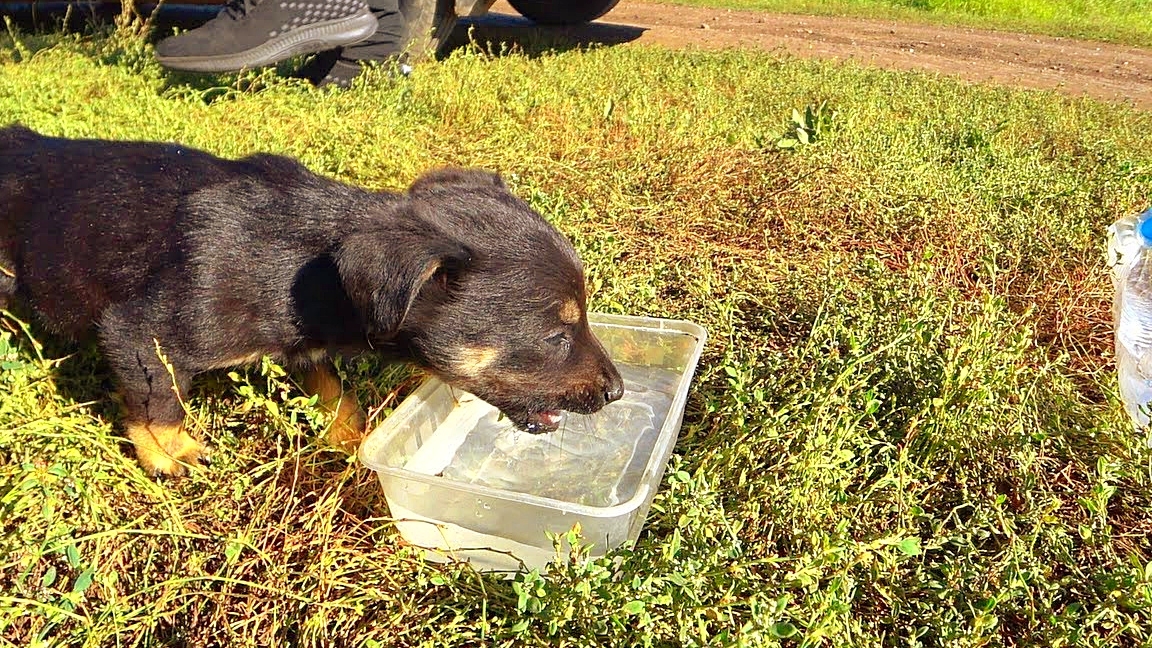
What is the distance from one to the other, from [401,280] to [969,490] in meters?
1.88

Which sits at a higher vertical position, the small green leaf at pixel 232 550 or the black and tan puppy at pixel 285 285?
the black and tan puppy at pixel 285 285

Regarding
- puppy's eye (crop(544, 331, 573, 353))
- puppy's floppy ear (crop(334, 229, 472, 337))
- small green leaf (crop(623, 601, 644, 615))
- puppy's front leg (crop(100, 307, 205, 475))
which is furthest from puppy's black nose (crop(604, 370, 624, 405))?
puppy's front leg (crop(100, 307, 205, 475))

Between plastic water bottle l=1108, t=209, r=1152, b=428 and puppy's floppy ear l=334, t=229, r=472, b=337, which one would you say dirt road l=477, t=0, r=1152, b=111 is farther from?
puppy's floppy ear l=334, t=229, r=472, b=337

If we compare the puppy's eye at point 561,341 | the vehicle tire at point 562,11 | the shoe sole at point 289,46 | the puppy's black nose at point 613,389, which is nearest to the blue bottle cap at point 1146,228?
the puppy's black nose at point 613,389

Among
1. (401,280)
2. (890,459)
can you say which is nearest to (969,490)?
(890,459)

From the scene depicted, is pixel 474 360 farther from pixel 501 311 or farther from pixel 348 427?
pixel 348 427

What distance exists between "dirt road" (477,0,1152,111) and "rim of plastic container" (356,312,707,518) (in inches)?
281

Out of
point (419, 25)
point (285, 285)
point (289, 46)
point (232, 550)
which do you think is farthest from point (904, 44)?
point (232, 550)

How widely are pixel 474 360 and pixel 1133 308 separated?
2.71m

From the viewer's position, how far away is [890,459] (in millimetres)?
2781

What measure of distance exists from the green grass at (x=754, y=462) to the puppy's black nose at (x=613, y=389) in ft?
1.03

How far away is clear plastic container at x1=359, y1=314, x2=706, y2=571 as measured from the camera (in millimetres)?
2393

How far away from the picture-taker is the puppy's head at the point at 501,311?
8.71 feet

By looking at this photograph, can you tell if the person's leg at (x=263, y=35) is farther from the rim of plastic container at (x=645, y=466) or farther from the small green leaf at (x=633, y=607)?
the small green leaf at (x=633, y=607)
